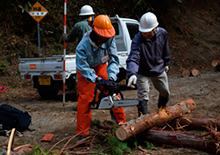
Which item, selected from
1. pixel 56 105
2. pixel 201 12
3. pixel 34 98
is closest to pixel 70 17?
pixel 34 98

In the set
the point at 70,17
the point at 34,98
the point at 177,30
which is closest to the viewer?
the point at 34,98

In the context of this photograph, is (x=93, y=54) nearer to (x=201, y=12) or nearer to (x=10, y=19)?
(x=10, y=19)

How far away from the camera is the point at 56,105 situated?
5.89 m

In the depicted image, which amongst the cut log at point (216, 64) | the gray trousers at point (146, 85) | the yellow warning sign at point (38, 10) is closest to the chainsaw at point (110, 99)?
the gray trousers at point (146, 85)

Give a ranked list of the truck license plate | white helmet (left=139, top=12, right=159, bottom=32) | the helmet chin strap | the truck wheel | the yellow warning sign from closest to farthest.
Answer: the helmet chin strap
white helmet (left=139, top=12, right=159, bottom=32)
the truck license plate
the truck wheel
the yellow warning sign

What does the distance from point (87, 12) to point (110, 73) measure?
2.73 m

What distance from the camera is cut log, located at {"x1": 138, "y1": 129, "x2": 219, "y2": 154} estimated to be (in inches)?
105

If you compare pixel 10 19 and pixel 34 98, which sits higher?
pixel 10 19

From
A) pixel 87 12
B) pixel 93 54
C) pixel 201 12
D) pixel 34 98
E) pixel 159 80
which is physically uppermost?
pixel 201 12

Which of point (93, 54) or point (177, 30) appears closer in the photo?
point (93, 54)

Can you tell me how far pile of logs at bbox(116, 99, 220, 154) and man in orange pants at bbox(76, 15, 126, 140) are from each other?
0.57 m

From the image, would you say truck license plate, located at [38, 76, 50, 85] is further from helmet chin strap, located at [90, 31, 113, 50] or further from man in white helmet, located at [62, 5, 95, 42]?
helmet chin strap, located at [90, 31, 113, 50]

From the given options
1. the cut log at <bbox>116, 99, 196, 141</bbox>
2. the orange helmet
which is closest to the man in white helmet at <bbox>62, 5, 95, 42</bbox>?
the orange helmet

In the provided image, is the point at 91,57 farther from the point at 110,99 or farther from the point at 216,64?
the point at 216,64
